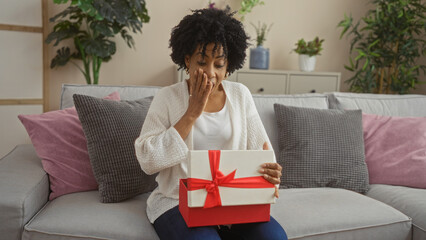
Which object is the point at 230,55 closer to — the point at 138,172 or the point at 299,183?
the point at 138,172

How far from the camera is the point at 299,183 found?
1726 millimetres

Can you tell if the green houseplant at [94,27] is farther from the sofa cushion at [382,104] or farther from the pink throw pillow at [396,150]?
the pink throw pillow at [396,150]

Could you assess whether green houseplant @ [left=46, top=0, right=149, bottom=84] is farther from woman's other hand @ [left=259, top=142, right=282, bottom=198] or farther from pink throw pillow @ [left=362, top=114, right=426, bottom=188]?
woman's other hand @ [left=259, top=142, right=282, bottom=198]

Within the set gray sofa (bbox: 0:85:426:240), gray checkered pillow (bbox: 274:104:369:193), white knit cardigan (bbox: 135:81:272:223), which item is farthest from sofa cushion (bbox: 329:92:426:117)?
white knit cardigan (bbox: 135:81:272:223)

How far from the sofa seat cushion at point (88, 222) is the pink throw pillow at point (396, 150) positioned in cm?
119

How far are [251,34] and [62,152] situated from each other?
246 cm

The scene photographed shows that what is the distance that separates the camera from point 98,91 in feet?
5.93

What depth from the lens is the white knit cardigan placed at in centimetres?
116

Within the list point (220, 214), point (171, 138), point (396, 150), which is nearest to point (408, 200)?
point (396, 150)

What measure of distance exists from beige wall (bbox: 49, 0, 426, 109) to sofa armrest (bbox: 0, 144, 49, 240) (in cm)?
180

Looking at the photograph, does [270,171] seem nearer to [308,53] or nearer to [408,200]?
[408,200]

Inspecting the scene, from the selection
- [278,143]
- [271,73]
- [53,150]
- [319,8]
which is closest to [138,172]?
[53,150]

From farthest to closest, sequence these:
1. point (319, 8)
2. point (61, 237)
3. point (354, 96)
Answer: point (319, 8)
point (354, 96)
point (61, 237)

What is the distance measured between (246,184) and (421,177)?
3.88 feet
